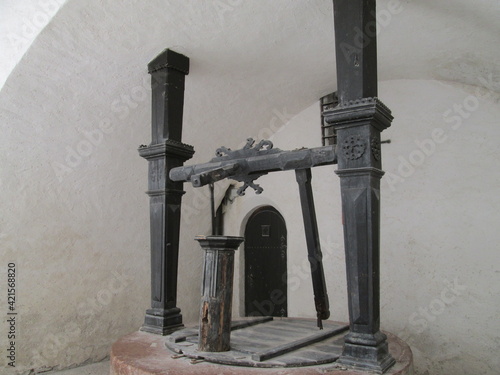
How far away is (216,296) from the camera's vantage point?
Answer: 267cm

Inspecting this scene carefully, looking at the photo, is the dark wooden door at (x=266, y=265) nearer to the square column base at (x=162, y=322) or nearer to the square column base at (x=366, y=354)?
the square column base at (x=162, y=322)

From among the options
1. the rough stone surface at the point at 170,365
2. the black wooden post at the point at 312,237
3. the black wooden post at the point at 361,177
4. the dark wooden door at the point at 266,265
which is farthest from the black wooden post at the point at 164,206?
the dark wooden door at the point at 266,265

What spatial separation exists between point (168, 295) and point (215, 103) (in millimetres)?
2249

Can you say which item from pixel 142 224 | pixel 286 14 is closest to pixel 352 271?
pixel 286 14

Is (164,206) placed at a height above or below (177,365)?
above

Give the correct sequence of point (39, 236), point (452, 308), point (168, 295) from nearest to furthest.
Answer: point (168, 295) → point (39, 236) → point (452, 308)

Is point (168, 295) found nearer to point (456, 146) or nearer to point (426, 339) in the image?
point (426, 339)

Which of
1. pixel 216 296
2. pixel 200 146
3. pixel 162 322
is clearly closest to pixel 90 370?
pixel 162 322

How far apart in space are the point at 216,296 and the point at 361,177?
114 centimetres

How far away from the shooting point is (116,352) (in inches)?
112

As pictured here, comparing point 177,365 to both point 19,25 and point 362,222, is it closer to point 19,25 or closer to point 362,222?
point 362,222

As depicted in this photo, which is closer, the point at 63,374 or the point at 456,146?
the point at 63,374

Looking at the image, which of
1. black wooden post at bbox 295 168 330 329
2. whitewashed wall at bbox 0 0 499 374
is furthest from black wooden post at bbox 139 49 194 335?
black wooden post at bbox 295 168 330 329

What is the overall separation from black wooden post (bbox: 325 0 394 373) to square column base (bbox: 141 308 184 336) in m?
1.49
